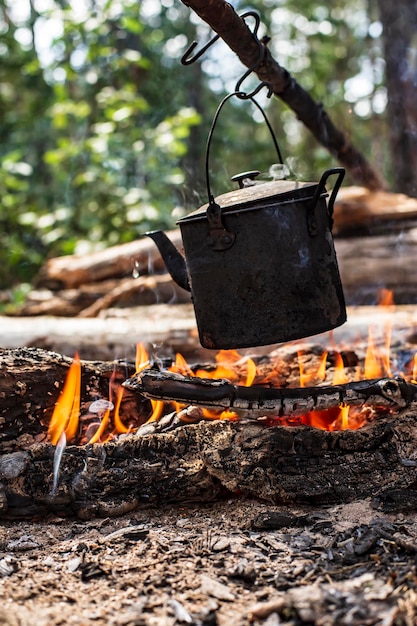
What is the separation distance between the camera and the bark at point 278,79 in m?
2.54

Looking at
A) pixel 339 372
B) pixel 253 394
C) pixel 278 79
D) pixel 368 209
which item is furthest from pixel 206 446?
pixel 368 209

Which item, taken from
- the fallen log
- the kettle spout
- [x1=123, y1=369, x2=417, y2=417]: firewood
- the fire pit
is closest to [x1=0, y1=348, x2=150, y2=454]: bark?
the fire pit

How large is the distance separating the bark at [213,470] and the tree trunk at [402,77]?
538 centimetres

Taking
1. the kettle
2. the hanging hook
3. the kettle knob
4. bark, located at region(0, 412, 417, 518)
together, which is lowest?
bark, located at region(0, 412, 417, 518)

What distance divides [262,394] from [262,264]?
0.55m

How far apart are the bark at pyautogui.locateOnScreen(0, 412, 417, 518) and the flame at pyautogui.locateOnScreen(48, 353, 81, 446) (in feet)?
0.65

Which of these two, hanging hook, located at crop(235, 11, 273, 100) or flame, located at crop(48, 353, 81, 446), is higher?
hanging hook, located at crop(235, 11, 273, 100)

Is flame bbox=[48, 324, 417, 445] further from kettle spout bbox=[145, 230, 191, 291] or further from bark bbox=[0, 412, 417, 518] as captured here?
kettle spout bbox=[145, 230, 191, 291]

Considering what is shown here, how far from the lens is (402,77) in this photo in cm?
711

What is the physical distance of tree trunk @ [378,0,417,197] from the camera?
280 inches

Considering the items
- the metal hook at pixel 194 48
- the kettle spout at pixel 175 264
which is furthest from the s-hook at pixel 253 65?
the kettle spout at pixel 175 264

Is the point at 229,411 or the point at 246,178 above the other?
the point at 246,178

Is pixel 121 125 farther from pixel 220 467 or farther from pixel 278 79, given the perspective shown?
pixel 220 467

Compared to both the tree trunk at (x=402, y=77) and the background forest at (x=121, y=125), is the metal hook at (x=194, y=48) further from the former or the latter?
the tree trunk at (x=402, y=77)
